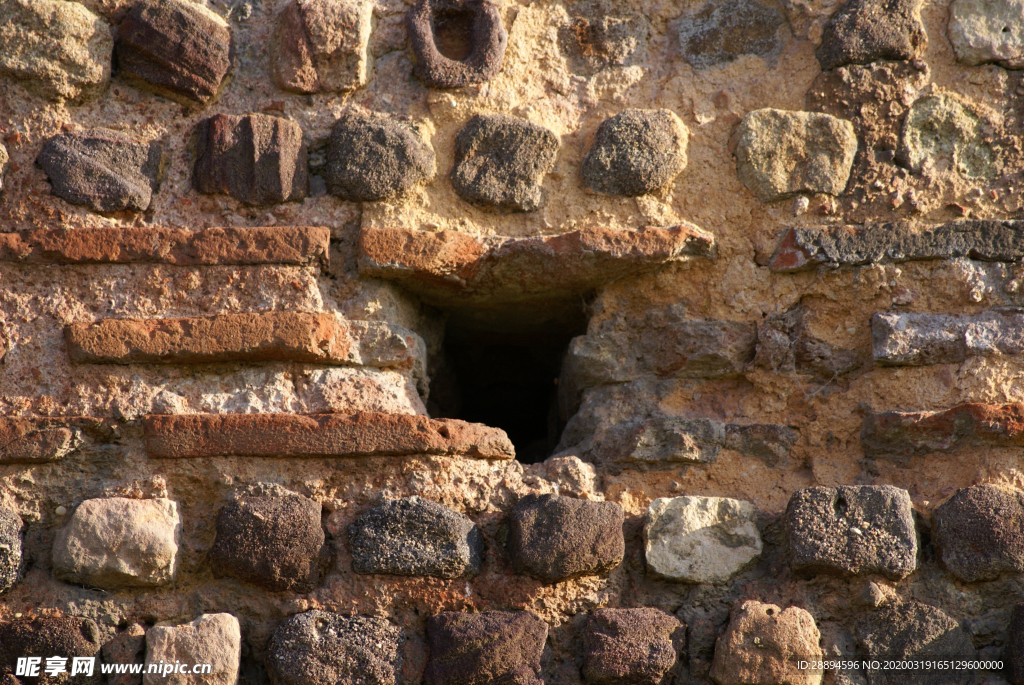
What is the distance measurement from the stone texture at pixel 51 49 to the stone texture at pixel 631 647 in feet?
5.72

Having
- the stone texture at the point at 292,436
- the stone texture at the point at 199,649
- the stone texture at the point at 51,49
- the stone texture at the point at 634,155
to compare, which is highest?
the stone texture at the point at 51,49

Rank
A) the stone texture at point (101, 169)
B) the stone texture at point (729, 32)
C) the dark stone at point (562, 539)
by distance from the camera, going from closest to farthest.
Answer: the dark stone at point (562, 539) < the stone texture at point (101, 169) < the stone texture at point (729, 32)

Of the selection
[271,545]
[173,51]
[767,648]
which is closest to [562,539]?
[767,648]

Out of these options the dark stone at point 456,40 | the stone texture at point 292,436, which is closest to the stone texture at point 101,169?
the stone texture at point 292,436

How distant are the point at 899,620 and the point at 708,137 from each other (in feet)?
3.90

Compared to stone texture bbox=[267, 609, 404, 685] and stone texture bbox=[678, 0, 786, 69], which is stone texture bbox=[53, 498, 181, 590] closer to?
stone texture bbox=[267, 609, 404, 685]

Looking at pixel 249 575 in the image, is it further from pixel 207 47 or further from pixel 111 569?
pixel 207 47

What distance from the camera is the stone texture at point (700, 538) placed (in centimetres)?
190

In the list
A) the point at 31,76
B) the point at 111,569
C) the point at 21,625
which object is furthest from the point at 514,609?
the point at 31,76

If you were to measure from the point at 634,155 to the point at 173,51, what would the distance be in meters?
1.14

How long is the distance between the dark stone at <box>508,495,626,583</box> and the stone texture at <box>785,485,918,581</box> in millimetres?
386

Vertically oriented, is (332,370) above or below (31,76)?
below

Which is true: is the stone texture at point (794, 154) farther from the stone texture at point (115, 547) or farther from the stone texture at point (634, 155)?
the stone texture at point (115, 547)

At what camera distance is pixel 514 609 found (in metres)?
1.87
